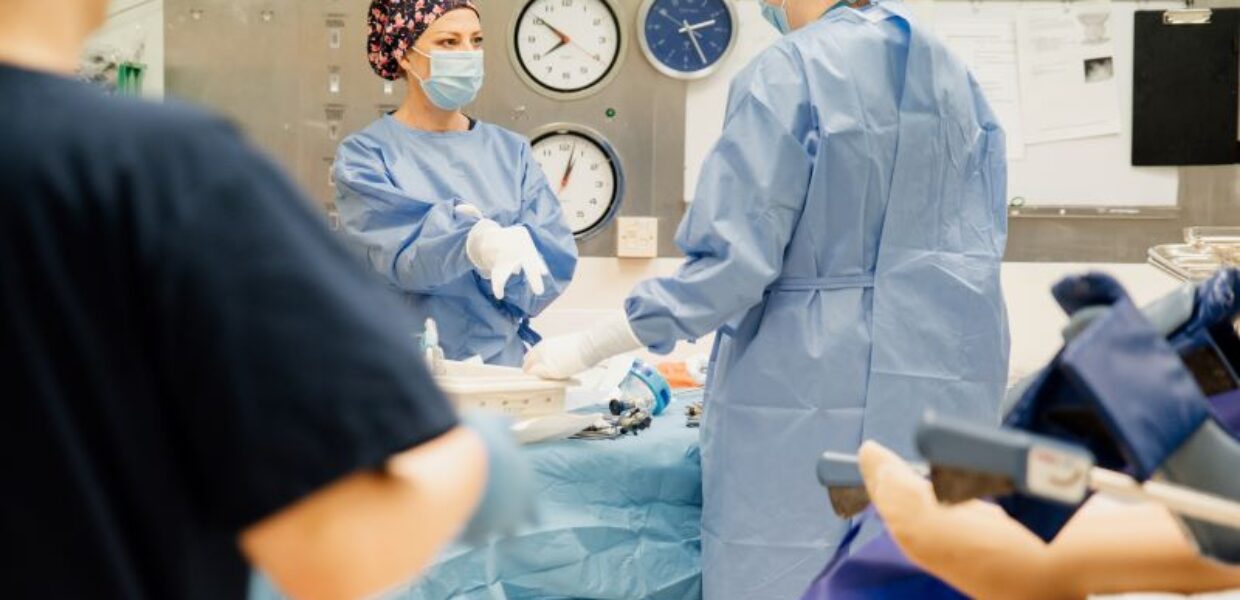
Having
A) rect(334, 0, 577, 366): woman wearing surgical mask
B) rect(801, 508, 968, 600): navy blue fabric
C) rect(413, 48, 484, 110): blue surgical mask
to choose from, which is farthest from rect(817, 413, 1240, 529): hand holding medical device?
rect(413, 48, 484, 110): blue surgical mask

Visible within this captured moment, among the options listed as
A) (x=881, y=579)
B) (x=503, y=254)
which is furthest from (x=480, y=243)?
(x=881, y=579)

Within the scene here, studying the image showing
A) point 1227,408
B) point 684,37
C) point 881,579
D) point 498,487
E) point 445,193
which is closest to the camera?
point 498,487

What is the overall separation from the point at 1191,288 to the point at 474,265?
1982 millimetres

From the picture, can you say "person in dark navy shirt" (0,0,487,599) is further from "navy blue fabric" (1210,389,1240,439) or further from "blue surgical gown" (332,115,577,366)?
"blue surgical gown" (332,115,577,366)

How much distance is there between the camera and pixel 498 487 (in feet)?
3.12

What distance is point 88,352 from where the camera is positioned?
82 centimetres

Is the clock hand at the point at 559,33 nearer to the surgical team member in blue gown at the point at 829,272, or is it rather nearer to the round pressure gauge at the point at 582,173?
the round pressure gauge at the point at 582,173

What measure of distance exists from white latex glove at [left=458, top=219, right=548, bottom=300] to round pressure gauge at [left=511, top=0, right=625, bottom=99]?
56.1 inches

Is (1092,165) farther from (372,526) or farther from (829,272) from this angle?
(372,526)

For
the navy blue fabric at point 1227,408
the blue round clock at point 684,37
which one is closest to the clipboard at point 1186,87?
the blue round clock at point 684,37

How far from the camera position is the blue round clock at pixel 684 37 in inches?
176

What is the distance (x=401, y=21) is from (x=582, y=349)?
1.20 meters

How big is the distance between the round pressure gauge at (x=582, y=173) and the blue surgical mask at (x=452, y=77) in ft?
3.04

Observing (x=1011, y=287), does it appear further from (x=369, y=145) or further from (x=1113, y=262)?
(x=369, y=145)
